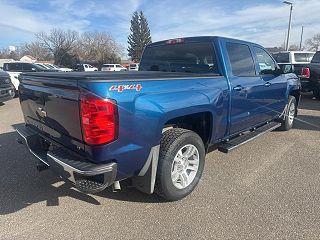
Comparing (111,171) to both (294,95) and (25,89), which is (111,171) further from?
(294,95)

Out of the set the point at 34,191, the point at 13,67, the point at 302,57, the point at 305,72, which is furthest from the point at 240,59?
the point at 13,67

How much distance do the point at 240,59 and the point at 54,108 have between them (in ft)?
9.45

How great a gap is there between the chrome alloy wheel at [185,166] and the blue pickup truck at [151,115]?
0.01m

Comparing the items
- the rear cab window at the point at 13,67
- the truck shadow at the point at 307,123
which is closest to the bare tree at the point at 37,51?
the rear cab window at the point at 13,67

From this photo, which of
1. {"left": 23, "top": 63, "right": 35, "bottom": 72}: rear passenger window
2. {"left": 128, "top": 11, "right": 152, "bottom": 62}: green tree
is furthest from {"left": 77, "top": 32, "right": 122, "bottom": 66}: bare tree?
{"left": 23, "top": 63, "right": 35, "bottom": 72}: rear passenger window

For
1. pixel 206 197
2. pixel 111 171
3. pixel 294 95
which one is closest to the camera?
pixel 111 171

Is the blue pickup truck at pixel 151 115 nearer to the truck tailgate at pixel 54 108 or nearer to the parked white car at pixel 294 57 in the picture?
the truck tailgate at pixel 54 108

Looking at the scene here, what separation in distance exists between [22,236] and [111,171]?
112cm

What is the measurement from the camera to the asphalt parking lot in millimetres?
2818

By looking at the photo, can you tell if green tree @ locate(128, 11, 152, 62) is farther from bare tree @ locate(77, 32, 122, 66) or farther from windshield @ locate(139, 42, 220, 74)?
windshield @ locate(139, 42, 220, 74)

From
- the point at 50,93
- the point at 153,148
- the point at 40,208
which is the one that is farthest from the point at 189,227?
the point at 50,93

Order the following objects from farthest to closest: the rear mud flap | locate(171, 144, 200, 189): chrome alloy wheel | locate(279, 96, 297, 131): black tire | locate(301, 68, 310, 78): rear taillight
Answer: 1. locate(301, 68, 310, 78): rear taillight
2. locate(279, 96, 297, 131): black tire
3. locate(171, 144, 200, 189): chrome alloy wheel
4. the rear mud flap

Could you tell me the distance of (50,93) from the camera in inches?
117

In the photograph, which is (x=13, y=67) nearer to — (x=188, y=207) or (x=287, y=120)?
(x=287, y=120)
